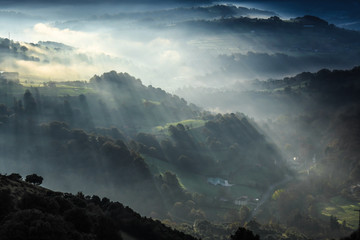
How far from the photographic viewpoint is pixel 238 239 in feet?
167

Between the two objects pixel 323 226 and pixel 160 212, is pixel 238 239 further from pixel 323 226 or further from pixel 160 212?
pixel 323 226

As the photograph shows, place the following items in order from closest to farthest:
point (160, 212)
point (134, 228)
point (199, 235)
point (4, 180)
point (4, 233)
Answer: point (4, 233), point (4, 180), point (134, 228), point (199, 235), point (160, 212)

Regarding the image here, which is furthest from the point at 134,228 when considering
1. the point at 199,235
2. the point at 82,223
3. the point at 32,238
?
the point at 199,235

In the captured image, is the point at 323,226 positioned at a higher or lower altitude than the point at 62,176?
lower

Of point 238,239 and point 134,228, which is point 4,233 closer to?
point 238,239

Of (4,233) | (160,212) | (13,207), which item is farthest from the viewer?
Result: (160,212)

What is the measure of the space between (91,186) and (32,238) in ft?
524

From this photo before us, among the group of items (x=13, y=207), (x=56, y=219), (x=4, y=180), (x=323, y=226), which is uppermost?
(x=56, y=219)

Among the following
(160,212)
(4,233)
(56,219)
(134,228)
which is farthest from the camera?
(160,212)

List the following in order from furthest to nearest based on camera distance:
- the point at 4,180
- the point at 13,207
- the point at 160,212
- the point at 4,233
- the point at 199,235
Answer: the point at 160,212
the point at 199,235
the point at 4,180
the point at 13,207
the point at 4,233

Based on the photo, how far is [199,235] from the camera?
489 feet

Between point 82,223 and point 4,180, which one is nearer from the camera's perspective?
point 82,223

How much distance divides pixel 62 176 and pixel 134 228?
136031mm

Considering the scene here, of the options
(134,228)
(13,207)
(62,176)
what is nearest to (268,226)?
(62,176)
